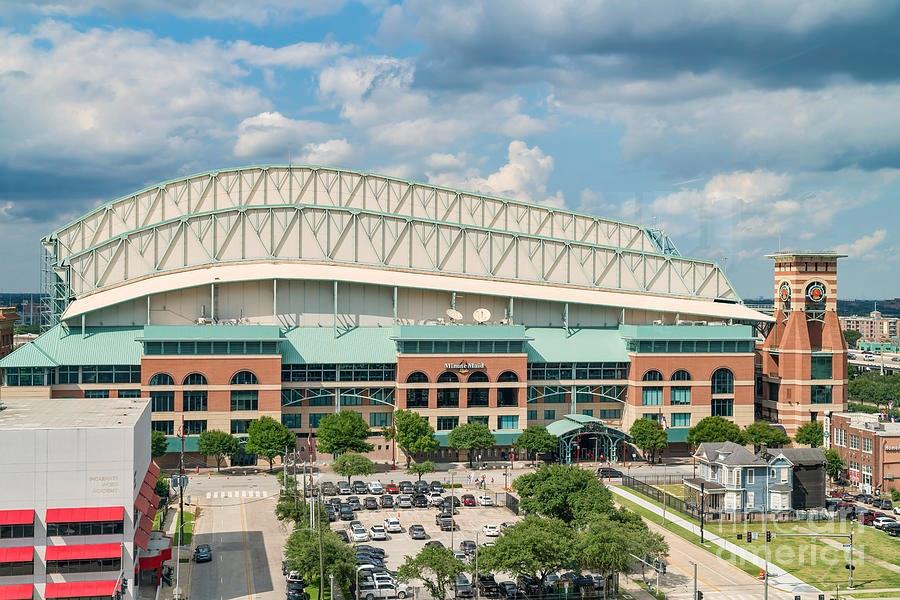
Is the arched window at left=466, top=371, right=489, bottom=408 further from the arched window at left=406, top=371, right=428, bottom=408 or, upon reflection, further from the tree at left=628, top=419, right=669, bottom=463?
the tree at left=628, top=419, right=669, bottom=463

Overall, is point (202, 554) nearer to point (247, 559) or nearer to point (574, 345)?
point (247, 559)

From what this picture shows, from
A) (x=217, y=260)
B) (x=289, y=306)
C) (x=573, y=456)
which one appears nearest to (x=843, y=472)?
(x=573, y=456)

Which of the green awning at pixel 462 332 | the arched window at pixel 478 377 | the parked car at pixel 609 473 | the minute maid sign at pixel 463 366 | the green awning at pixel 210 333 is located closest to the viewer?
the parked car at pixel 609 473

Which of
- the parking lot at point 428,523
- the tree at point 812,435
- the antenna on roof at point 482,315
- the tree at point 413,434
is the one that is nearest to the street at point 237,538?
the parking lot at point 428,523

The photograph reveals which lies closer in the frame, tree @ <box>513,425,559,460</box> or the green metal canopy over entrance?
tree @ <box>513,425,559,460</box>

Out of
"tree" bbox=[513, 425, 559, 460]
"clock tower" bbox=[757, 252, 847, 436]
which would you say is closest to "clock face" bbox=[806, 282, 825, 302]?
"clock tower" bbox=[757, 252, 847, 436]

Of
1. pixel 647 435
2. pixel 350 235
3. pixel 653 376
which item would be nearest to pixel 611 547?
pixel 647 435

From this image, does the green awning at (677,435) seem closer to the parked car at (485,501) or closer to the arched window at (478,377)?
the arched window at (478,377)
